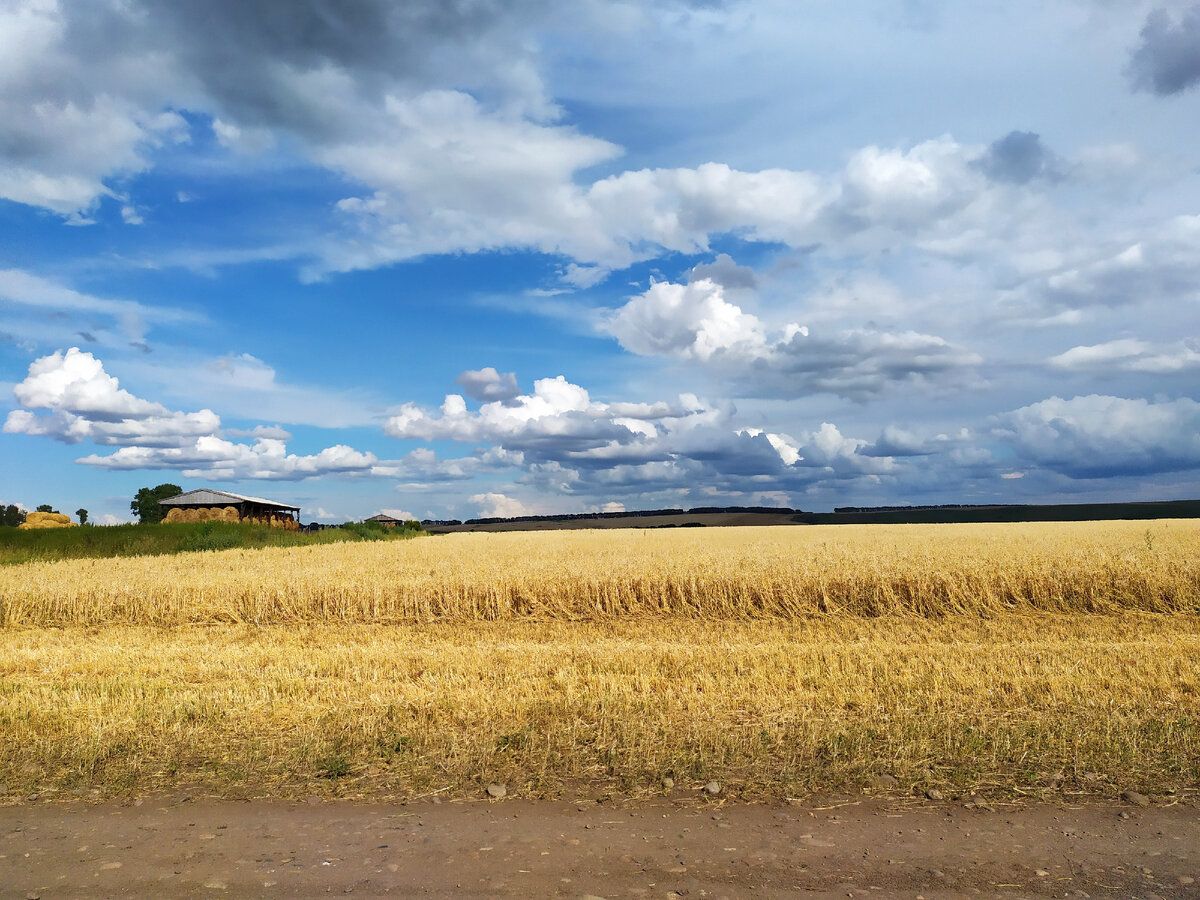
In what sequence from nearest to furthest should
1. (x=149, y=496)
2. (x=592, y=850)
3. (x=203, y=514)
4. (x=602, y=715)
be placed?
1. (x=592, y=850)
2. (x=602, y=715)
3. (x=203, y=514)
4. (x=149, y=496)

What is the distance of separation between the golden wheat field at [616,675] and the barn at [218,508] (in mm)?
42781

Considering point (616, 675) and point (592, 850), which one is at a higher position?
point (616, 675)

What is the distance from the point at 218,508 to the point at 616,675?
63.6 m

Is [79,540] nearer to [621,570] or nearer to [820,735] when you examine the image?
[621,570]

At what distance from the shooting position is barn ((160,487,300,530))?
64269 mm

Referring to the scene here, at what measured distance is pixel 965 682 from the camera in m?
11.0

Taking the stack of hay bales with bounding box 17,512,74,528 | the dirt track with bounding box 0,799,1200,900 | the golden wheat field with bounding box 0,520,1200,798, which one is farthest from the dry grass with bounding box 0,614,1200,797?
the stack of hay bales with bounding box 17,512,74,528

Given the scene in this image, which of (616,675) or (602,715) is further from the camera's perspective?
(616,675)

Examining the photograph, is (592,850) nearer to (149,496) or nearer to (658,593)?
(658,593)

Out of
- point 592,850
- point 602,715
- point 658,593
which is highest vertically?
point 658,593

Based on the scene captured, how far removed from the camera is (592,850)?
6.20 metres

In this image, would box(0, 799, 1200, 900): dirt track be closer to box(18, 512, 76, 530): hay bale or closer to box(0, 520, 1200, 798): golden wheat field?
box(0, 520, 1200, 798): golden wheat field

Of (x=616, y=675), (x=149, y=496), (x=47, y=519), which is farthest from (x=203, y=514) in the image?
(x=616, y=675)

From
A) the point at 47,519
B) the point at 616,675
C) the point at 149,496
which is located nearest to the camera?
the point at 616,675
